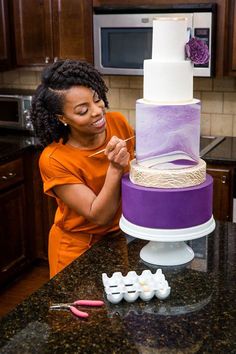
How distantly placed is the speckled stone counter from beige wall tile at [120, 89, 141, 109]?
223 centimetres

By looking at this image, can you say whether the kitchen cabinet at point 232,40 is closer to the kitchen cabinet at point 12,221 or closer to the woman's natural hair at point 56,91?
the kitchen cabinet at point 12,221

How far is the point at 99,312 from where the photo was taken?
1.35m

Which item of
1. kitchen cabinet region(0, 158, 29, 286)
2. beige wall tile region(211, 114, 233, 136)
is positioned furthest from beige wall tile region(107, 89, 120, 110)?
kitchen cabinet region(0, 158, 29, 286)

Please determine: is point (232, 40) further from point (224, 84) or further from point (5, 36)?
point (5, 36)

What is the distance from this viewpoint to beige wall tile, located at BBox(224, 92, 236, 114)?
11.5 ft

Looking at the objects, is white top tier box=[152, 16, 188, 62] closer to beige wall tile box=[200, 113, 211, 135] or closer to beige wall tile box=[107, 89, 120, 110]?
beige wall tile box=[200, 113, 211, 135]

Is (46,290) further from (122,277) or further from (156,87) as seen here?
(156,87)

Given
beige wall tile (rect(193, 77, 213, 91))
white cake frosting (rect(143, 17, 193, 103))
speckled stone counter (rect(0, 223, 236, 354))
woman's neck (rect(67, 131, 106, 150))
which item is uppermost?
white cake frosting (rect(143, 17, 193, 103))

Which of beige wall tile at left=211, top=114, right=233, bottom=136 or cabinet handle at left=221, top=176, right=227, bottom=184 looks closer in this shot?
cabinet handle at left=221, top=176, right=227, bottom=184

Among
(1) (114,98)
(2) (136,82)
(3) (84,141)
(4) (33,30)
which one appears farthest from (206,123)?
(3) (84,141)

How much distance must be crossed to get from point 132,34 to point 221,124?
0.85 m

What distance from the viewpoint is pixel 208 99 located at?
3.55 meters

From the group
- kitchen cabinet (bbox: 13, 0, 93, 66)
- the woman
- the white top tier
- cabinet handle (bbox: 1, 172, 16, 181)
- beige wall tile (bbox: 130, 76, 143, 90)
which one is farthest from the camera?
beige wall tile (bbox: 130, 76, 143, 90)

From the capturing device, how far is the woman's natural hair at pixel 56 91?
1.66 metres
